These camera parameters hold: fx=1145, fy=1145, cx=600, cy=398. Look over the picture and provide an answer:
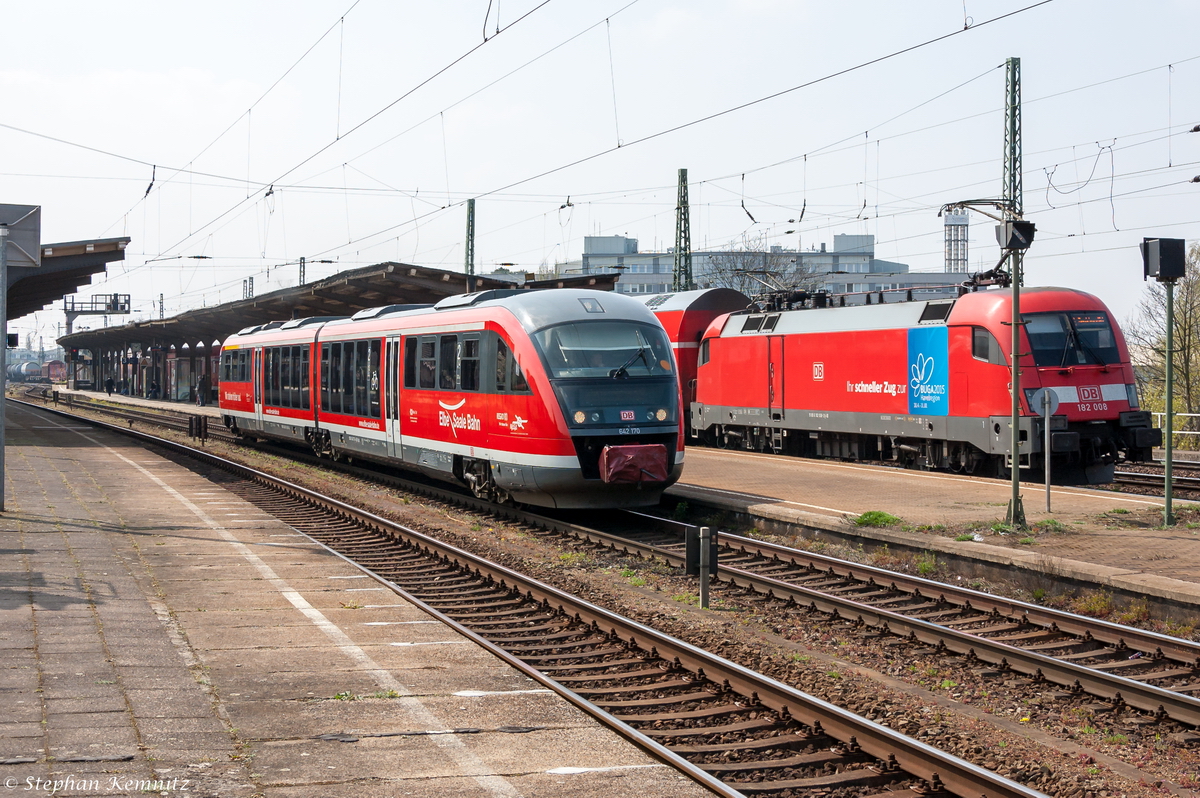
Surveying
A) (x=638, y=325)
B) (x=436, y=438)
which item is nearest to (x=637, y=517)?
(x=638, y=325)

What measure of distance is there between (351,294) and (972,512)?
21986 millimetres

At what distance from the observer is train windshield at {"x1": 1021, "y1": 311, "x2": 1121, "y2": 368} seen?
19.0 metres

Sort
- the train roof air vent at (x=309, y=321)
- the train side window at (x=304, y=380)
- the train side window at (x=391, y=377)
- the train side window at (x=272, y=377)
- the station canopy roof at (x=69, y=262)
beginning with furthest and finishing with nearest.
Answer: the station canopy roof at (x=69, y=262)
the train side window at (x=272, y=377)
the train roof air vent at (x=309, y=321)
the train side window at (x=304, y=380)
the train side window at (x=391, y=377)

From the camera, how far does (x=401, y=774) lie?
559cm

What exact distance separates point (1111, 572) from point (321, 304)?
29.7 metres

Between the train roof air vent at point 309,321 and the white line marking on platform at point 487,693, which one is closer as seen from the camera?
the white line marking on platform at point 487,693

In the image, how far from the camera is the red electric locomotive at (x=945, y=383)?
62.4 feet

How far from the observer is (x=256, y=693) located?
23.0 feet

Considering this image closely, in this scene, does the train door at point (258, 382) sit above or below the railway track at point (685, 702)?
above

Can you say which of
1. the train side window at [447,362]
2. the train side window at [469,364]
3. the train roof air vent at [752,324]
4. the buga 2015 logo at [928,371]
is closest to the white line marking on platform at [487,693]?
the train side window at [469,364]

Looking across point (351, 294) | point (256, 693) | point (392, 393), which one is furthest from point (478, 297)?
point (351, 294)

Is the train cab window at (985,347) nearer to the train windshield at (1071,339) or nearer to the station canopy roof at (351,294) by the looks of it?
the train windshield at (1071,339)

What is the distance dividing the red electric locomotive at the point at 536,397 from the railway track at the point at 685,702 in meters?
2.83

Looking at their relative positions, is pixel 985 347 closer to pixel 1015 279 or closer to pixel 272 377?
pixel 1015 279
